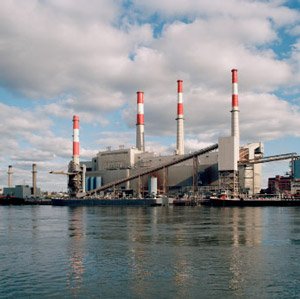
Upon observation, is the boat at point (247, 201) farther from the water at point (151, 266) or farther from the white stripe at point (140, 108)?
the water at point (151, 266)

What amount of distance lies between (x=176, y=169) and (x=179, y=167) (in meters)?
1.31

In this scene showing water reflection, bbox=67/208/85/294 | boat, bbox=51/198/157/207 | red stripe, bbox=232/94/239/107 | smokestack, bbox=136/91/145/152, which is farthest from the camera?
smokestack, bbox=136/91/145/152

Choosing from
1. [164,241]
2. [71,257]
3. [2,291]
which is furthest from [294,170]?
[2,291]

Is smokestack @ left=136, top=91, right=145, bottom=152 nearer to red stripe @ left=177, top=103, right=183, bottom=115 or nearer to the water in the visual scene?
red stripe @ left=177, top=103, right=183, bottom=115

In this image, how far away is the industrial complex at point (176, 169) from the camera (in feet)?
352

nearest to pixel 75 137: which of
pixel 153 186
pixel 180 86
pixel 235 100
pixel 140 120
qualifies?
pixel 140 120

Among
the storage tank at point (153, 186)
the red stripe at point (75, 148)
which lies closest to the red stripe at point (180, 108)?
the storage tank at point (153, 186)

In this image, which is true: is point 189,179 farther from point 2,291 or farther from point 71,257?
point 2,291

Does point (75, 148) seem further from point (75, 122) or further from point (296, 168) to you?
point (296, 168)

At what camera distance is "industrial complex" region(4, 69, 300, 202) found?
352 feet

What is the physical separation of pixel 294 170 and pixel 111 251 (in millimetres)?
88387

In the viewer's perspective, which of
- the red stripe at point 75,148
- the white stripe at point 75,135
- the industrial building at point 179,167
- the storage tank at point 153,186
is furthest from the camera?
the red stripe at point 75,148

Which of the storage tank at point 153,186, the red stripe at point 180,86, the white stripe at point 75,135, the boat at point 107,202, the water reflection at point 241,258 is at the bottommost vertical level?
the boat at point 107,202

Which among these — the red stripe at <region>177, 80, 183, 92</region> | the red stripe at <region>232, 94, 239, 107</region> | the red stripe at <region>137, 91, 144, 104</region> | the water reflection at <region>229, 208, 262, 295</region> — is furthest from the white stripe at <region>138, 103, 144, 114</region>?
the water reflection at <region>229, 208, 262, 295</region>
